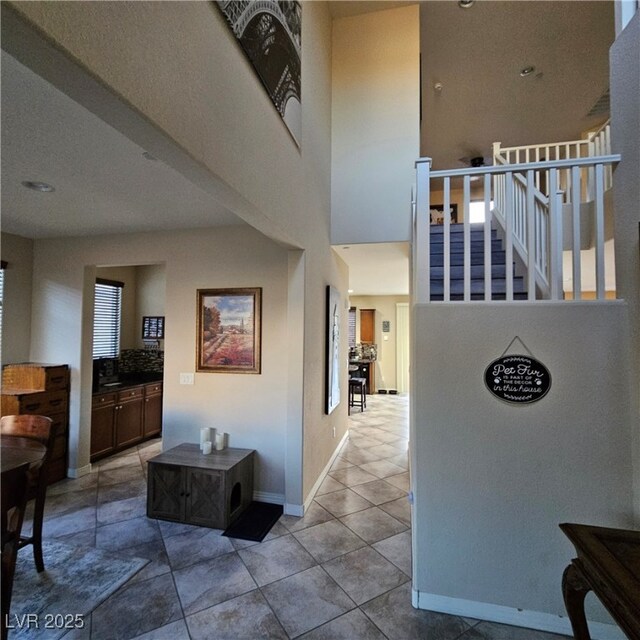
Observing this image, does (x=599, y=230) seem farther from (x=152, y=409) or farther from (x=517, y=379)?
(x=152, y=409)

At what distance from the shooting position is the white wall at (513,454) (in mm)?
1915

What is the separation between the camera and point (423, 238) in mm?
2189

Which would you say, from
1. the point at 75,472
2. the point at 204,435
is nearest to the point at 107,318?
the point at 75,472

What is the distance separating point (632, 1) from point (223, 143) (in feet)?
8.42

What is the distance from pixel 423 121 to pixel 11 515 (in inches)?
286

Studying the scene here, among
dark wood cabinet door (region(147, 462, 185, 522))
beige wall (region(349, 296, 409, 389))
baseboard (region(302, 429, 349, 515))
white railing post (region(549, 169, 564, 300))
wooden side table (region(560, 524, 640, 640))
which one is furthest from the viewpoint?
beige wall (region(349, 296, 409, 389))

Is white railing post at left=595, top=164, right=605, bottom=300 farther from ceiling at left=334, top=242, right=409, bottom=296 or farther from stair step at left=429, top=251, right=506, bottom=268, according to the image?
ceiling at left=334, top=242, right=409, bottom=296

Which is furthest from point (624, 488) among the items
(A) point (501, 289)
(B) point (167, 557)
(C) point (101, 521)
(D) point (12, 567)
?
(C) point (101, 521)

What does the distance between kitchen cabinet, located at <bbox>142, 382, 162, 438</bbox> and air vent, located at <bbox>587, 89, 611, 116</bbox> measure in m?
8.12

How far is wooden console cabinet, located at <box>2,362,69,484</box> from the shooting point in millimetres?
3584

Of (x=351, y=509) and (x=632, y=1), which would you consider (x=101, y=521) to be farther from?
(x=632, y=1)

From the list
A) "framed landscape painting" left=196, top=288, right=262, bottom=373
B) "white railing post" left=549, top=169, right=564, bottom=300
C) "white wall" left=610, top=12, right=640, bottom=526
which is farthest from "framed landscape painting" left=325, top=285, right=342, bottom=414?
"white wall" left=610, top=12, right=640, bottom=526

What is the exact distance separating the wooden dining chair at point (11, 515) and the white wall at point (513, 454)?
2109 mm

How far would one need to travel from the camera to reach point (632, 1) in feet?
6.70
